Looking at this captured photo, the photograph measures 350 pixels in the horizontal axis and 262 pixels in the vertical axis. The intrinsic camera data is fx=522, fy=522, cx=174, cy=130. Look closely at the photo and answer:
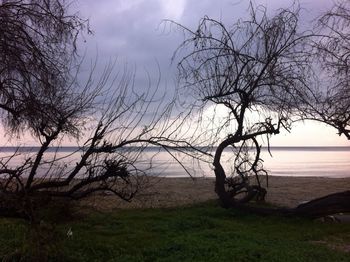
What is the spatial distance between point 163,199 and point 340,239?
7.99 metres

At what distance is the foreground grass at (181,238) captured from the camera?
9031 mm

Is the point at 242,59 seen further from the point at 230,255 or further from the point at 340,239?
the point at 230,255

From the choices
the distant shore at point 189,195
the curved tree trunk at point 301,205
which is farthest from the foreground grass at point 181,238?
the distant shore at point 189,195

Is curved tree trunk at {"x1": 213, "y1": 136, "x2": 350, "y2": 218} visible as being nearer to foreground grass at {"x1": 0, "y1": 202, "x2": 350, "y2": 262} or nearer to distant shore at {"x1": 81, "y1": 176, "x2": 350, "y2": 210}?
foreground grass at {"x1": 0, "y1": 202, "x2": 350, "y2": 262}

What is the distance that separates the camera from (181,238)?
1062 cm

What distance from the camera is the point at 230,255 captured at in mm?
9078

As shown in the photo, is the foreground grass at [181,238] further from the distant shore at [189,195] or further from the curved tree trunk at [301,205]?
the distant shore at [189,195]

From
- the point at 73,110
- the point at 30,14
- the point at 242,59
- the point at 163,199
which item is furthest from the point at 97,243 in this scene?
the point at 163,199

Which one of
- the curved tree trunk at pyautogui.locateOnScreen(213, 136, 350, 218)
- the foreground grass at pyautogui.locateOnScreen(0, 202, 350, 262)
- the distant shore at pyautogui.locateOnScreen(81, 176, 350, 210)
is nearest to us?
the foreground grass at pyautogui.locateOnScreen(0, 202, 350, 262)

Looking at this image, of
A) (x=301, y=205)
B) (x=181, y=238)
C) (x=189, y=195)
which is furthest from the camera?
(x=189, y=195)

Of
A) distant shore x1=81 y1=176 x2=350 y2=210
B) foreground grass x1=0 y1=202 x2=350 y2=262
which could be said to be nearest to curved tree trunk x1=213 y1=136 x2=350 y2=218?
foreground grass x1=0 y1=202 x2=350 y2=262

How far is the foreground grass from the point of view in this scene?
9031mm

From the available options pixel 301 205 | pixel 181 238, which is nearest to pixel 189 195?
pixel 301 205

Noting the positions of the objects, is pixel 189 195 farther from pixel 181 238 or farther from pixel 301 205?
pixel 181 238
